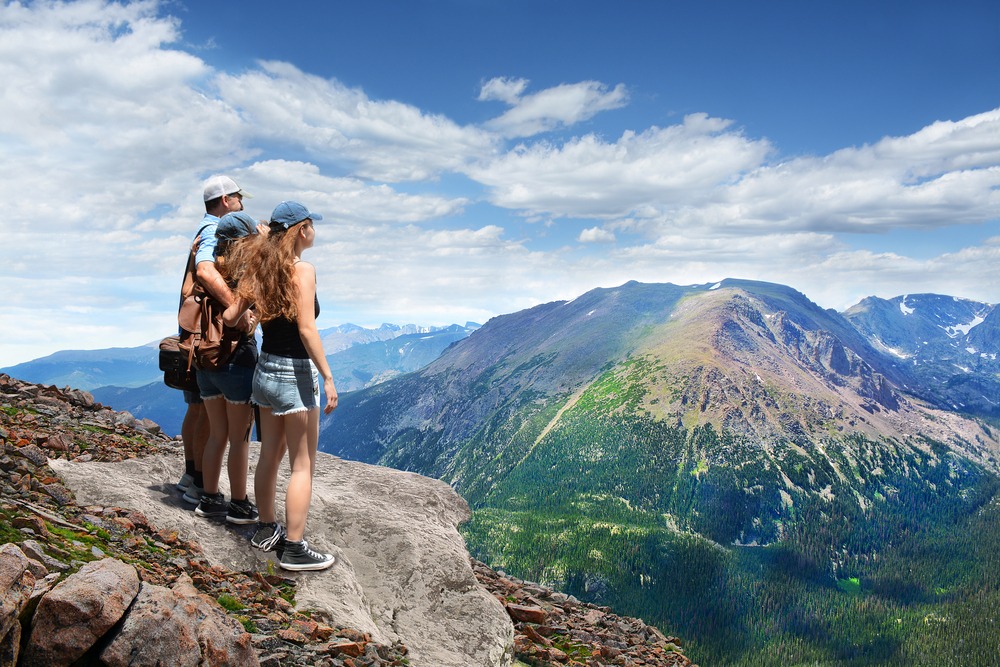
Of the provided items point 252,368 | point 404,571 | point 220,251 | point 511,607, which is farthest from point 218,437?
point 511,607

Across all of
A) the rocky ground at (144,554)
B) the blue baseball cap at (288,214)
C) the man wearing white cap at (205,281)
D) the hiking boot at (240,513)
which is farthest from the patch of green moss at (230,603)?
the blue baseball cap at (288,214)

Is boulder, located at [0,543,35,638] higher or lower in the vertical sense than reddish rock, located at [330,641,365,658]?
higher

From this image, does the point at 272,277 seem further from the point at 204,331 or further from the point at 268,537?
the point at 268,537

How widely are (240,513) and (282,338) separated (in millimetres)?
3712

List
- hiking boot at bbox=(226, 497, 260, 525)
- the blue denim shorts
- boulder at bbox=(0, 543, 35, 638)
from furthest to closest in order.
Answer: hiking boot at bbox=(226, 497, 260, 525), the blue denim shorts, boulder at bbox=(0, 543, 35, 638)

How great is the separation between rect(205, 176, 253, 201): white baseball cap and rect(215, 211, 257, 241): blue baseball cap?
0.59 meters

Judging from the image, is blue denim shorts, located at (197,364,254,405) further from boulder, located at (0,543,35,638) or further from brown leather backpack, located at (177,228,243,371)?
boulder, located at (0,543,35,638)

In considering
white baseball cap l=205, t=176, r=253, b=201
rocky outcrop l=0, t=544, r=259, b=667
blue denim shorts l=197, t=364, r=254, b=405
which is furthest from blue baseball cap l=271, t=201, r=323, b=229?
rocky outcrop l=0, t=544, r=259, b=667

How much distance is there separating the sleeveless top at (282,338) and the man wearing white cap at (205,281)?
89 centimetres

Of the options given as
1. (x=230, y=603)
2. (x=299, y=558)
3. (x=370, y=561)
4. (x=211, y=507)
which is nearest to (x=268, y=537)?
(x=299, y=558)

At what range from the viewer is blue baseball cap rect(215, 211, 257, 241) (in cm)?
980

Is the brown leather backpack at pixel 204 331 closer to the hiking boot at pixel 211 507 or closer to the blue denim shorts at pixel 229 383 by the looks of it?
the blue denim shorts at pixel 229 383

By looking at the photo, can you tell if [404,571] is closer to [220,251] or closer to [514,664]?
[514,664]

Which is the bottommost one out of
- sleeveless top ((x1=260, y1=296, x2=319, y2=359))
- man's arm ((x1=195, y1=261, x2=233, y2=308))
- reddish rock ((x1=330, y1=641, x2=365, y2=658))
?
reddish rock ((x1=330, y1=641, x2=365, y2=658))
